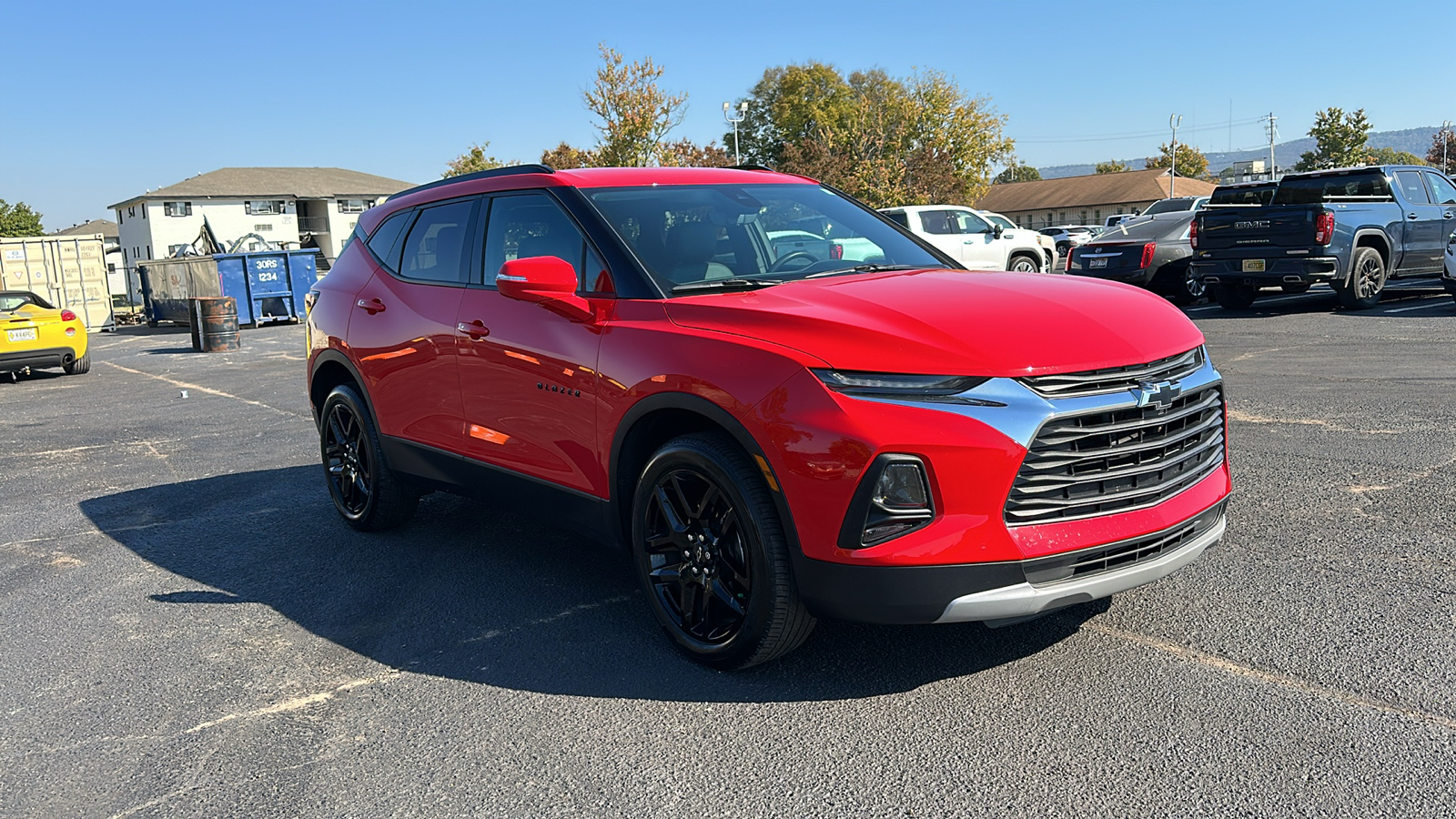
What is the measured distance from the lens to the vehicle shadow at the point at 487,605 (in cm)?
387

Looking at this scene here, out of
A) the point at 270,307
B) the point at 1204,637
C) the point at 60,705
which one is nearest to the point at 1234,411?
the point at 1204,637

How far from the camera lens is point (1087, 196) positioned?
104m

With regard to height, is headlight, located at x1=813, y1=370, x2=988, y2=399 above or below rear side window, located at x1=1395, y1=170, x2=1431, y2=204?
below

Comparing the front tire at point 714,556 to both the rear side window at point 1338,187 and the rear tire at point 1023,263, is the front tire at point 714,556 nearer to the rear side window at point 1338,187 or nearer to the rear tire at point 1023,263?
the rear side window at point 1338,187

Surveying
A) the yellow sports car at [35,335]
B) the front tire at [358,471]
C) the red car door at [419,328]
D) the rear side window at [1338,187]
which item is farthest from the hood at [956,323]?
the yellow sports car at [35,335]

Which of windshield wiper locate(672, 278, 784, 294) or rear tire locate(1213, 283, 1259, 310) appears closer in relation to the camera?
windshield wiper locate(672, 278, 784, 294)

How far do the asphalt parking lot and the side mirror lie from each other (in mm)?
1268

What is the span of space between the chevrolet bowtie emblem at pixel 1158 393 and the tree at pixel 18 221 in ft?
346

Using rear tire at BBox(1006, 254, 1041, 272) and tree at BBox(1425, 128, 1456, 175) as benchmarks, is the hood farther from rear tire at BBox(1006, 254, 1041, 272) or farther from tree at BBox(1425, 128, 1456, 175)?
tree at BBox(1425, 128, 1456, 175)

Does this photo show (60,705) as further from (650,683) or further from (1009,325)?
(1009,325)

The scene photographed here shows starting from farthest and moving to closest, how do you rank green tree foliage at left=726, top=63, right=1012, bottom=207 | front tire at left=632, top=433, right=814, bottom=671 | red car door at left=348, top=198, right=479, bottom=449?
green tree foliage at left=726, top=63, right=1012, bottom=207 → red car door at left=348, top=198, right=479, bottom=449 → front tire at left=632, top=433, right=814, bottom=671

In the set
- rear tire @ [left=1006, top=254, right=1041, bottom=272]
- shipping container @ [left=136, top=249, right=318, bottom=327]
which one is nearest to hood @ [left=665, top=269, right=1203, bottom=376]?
rear tire @ [left=1006, top=254, right=1041, bottom=272]

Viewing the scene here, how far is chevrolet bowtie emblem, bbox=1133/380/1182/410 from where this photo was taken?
11.1 ft

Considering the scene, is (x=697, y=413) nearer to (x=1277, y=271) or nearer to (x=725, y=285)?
(x=725, y=285)
